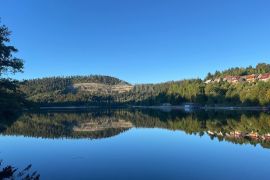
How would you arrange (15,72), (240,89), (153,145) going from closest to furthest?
(15,72) < (153,145) < (240,89)

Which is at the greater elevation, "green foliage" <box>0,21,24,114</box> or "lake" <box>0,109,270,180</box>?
"green foliage" <box>0,21,24,114</box>

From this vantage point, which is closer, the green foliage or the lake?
the green foliage

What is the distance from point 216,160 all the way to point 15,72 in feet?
67.0

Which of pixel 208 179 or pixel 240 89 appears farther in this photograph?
pixel 240 89

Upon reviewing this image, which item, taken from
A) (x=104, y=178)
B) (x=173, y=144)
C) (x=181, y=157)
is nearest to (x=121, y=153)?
(x=181, y=157)

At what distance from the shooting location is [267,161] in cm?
3231

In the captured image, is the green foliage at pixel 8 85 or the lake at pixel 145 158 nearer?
the green foliage at pixel 8 85

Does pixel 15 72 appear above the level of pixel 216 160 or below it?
above

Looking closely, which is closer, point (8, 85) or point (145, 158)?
point (8, 85)

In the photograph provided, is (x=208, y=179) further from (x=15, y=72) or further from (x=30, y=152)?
(x=30, y=152)

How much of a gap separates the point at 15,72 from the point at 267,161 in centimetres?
2278

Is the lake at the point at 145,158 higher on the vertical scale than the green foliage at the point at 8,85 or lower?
lower

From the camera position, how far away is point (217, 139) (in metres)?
50.4

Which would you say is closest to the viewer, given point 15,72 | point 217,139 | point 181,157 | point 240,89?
point 15,72
